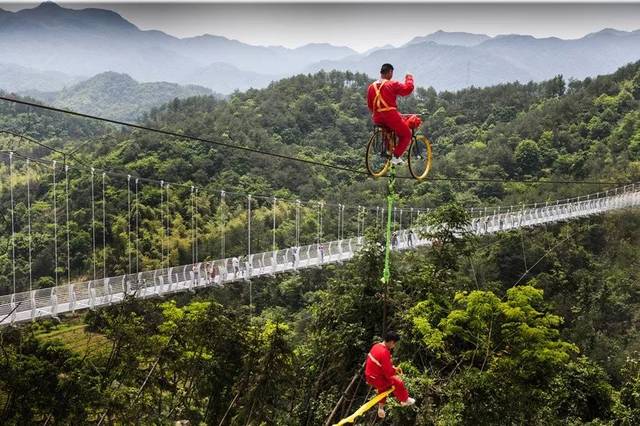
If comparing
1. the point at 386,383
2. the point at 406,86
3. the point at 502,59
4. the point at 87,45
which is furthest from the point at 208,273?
the point at 502,59

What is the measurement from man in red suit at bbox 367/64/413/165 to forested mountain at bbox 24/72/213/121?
4805 cm

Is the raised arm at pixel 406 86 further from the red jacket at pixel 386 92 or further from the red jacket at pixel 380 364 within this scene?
the red jacket at pixel 380 364

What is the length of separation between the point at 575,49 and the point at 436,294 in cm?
17567

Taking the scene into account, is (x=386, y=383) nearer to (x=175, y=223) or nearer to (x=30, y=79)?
(x=175, y=223)

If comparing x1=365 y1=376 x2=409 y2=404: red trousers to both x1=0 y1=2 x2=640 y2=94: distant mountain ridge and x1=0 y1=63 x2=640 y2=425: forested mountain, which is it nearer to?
x1=0 y1=63 x2=640 y2=425: forested mountain

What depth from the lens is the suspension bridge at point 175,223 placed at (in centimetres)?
1216

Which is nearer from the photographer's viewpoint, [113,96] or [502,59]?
[113,96]

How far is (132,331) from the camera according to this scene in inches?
240

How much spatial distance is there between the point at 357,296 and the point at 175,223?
35.5 ft

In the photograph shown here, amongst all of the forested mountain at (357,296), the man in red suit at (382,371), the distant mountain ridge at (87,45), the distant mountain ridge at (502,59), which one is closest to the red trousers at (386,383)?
the man in red suit at (382,371)

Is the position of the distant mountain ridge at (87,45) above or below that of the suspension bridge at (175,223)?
above

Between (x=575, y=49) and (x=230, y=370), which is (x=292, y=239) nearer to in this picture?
(x=230, y=370)

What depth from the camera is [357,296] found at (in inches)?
265

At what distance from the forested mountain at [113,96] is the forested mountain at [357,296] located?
23852 mm
